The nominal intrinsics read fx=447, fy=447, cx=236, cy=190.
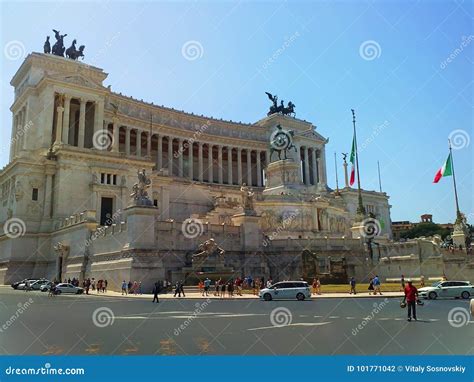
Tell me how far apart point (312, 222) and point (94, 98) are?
40.1 m

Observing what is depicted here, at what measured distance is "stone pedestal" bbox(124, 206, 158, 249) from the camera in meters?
35.8

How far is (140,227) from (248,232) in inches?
457

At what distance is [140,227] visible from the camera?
36062 mm

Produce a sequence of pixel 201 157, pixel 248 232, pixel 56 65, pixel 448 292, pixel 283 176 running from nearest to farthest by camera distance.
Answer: pixel 448 292 → pixel 248 232 → pixel 283 176 → pixel 56 65 → pixel 201 157

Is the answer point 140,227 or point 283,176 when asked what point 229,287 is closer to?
point 140,227

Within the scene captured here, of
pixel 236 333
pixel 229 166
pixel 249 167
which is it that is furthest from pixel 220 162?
pixel 236 333

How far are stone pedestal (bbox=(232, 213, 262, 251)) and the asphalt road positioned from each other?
22386 millimetres

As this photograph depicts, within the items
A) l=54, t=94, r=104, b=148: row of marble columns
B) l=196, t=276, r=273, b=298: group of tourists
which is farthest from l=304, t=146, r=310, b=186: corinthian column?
l=196, t=276, r=273, b=298: group of tourists

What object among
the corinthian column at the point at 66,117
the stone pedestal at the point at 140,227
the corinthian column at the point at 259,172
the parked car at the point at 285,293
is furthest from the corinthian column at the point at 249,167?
the parked car at the point at 285,293

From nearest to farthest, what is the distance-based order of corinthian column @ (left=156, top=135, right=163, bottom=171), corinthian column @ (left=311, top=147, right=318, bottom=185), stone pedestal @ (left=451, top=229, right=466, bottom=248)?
stone pedestal @ (left=451, top=229, right=466, bottom=248) → corinthian column @ (left=156, top=135, right=163, bottom=171) → corinthian column @ (left=311, top=147, right=318, bottom=185)

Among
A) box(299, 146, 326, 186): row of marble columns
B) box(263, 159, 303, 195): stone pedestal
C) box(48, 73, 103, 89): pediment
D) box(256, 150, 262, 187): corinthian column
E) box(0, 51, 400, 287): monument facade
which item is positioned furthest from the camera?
box(299, 146, 326, 186): row of marble columns

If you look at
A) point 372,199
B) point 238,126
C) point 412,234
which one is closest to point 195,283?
point 238,126

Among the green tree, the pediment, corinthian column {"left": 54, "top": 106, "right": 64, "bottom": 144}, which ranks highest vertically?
the pediment

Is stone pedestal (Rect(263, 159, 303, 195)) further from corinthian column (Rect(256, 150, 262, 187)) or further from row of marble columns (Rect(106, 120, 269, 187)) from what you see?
corinthian column (Rect(256, 150, 262, 187))
